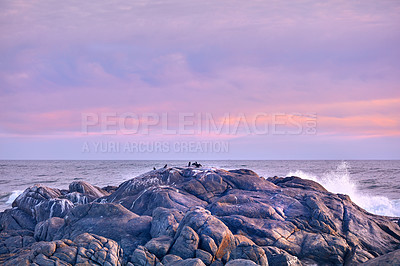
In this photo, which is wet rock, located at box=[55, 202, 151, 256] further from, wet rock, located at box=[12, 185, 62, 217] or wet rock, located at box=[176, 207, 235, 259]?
wet rock, located at box=[12, 185, 62, 217]

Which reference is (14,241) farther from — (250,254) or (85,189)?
(250,254)

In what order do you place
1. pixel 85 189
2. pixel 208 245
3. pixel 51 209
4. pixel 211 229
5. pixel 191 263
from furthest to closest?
1. pixel 85 189
2. pixel 51 209
3. pixel 211 229
4. pixel 208 245
5. pixel 191 263

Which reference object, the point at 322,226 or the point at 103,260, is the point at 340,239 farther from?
the point at 103,260

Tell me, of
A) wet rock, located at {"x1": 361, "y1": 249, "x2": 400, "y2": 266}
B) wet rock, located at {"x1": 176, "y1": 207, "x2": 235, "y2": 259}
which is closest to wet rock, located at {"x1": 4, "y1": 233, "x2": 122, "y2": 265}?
wet rock, located at {"x1": 176, "y1": 207, "x2": 235, "y2": 259}

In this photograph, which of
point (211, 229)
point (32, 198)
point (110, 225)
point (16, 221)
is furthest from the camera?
point (32, 198)

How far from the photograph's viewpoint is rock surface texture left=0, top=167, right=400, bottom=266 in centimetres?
1251

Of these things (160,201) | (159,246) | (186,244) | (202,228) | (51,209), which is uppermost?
(160,201)

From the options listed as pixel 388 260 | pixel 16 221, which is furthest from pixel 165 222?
pixel 16 221

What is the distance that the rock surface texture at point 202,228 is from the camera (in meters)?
12.5

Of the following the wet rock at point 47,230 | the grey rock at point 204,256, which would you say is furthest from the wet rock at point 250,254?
the wet rock at point 47,230

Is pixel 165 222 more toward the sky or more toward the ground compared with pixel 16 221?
more toward the sky

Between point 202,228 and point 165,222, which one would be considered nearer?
point 202,228

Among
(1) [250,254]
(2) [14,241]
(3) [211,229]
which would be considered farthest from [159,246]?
(2) [14,241]

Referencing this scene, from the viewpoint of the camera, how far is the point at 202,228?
13.5 meters
